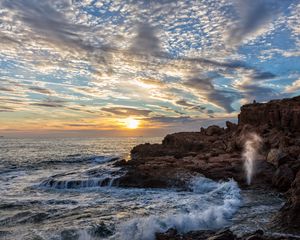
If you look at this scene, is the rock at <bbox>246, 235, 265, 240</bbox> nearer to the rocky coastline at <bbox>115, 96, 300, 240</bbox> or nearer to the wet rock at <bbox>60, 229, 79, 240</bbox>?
the rocky coastline at <bbox>115, 96, 300, 240</bbox>

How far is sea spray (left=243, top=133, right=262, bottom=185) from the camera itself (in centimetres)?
2896

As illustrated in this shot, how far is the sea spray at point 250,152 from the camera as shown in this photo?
2896 centimetres

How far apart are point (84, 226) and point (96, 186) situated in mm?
13968

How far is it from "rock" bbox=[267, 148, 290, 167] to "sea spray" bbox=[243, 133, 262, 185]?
1.57 metres

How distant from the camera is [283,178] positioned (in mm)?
24641

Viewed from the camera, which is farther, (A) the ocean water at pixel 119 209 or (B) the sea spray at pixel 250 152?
(B) the sea spray at pixel 250 152

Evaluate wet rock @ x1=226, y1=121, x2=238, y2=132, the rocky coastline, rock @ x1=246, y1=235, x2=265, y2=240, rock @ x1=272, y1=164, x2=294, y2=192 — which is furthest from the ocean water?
wet rock @ x1=226, y1=121, x2=238, y2=132

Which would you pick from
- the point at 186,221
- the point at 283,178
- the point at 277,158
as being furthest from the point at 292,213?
the point at 277,158

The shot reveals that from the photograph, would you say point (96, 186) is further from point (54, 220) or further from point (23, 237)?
point (23, 237)

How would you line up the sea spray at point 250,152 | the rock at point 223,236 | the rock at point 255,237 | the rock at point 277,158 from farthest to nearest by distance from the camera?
the sea spray at point 250,152 < the rock at point 277,158 < the rock at point 223,236 < the rock at point 255,237

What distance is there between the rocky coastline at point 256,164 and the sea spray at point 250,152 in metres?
0.37

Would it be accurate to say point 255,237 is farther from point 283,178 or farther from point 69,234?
point 283,178

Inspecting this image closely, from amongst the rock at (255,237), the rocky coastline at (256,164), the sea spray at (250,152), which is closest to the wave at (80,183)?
the rocky coastline at (256,164)

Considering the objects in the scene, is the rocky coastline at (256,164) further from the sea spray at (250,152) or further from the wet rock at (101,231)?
the wet rock at (101,231)
